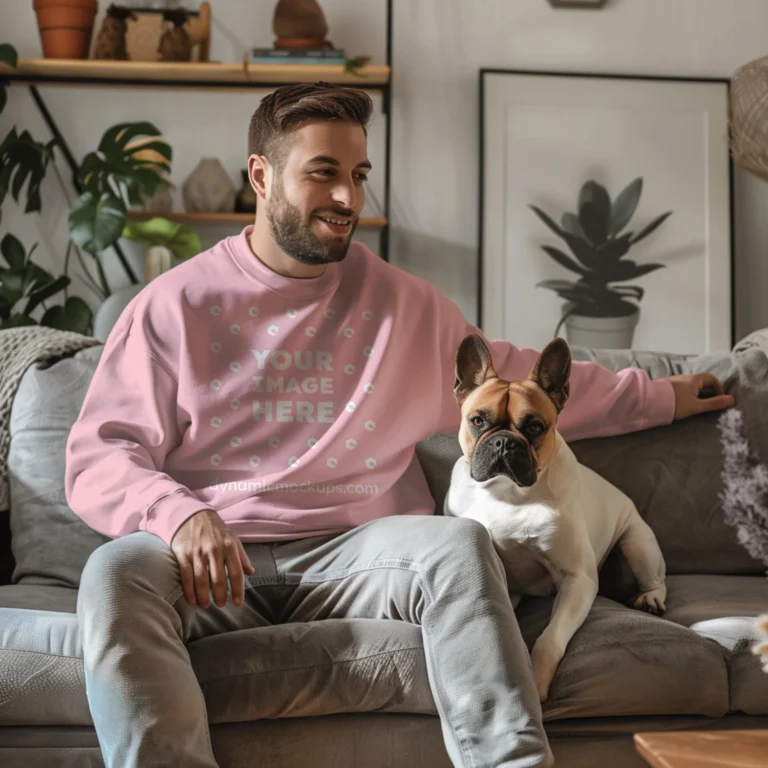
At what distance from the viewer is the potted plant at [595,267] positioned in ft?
12.1

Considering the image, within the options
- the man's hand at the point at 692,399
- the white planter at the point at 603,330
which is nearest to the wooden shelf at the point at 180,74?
the white planter at the point at 603,330

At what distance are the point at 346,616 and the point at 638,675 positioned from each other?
0.46m

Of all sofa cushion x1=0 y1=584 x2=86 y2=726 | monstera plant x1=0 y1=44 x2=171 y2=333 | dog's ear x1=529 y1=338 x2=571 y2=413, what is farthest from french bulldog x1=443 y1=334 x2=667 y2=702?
monstera plant x1=0 y1=44 x2=171 y2=333

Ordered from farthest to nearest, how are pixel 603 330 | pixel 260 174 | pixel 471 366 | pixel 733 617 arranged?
pixel 603 330 < pixel 260 174 < pixel 471 366 < pixel 733 617

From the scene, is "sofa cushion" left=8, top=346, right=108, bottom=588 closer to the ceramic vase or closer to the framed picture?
the ceramic vase

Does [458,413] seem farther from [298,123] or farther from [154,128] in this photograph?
[154,128]

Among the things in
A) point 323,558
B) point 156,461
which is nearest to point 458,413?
point 323,558

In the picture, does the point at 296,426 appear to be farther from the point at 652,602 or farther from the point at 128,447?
the point at 652,602

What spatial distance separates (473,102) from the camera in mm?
3705

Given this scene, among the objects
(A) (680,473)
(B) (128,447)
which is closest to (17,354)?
(B) (128,447)

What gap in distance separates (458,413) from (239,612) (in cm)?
59

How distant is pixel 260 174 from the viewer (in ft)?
6.67

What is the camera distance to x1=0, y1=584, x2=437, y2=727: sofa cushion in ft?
4.92

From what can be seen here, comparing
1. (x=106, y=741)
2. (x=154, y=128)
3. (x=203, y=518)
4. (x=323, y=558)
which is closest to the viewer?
(x=106, y=741)
